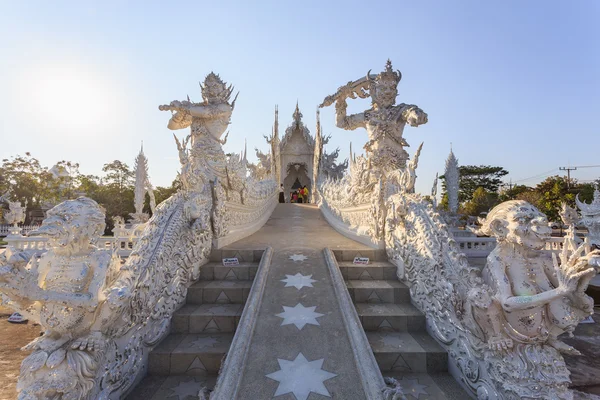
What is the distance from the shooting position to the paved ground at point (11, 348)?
265cm

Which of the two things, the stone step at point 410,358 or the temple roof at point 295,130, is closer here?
the stone step at point 410,358

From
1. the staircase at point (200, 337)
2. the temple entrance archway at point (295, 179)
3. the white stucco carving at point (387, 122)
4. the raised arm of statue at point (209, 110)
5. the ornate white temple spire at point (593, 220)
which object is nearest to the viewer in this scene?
the staircase at point (200, 337)

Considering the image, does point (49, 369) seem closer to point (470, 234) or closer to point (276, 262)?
point (276, 262)

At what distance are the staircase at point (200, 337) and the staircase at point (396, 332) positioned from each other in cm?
147

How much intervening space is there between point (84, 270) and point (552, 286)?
12.6 feet

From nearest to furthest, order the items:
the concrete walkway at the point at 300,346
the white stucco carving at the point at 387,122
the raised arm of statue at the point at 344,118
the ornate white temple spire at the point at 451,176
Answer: the concrete walkway at the point at 300,346
the white stucco carving at the point at 387,122
the raised arm of statue at the point at 344,118
the ornate white temple spire at the point at 451,176

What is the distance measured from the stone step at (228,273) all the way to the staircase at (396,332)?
4.29ft

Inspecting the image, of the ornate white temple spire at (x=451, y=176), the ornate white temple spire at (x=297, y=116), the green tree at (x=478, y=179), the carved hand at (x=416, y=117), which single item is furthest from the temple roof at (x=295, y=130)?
the green tree at (x=478, y=179)

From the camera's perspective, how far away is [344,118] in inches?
228

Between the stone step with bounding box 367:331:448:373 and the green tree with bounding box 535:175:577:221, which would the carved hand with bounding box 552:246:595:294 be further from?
the green tree with bounding box 535:175:577:221

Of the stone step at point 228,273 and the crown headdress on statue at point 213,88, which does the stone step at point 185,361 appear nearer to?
the stone step at point 228,273

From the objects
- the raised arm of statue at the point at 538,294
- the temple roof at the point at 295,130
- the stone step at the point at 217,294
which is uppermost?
the temple roof at the point at 295,130

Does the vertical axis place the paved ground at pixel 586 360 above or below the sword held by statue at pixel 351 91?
below

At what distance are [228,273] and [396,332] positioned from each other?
2285 mm
